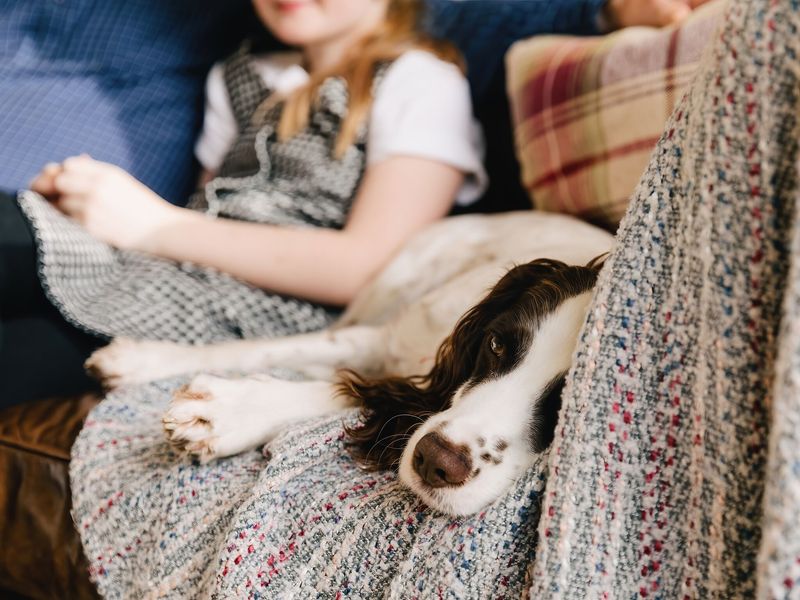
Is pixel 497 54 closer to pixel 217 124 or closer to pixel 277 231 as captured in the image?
pixel 277 231

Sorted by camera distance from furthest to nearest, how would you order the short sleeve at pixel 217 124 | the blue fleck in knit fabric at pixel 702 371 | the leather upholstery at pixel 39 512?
the short sleeve at pixel 217 124
the leather upholstery at pixel 39 512
the blue fleck in knit fabric at pixel 702 371

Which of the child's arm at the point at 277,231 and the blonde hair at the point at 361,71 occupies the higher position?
the blonde hair at the point at 361,71

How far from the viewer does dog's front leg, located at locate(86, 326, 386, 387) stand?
1.38m

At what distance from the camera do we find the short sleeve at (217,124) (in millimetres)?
2123

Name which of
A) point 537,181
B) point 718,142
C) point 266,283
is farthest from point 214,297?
point 718,142

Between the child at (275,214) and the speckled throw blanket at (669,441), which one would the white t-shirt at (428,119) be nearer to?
the child at (275,214)

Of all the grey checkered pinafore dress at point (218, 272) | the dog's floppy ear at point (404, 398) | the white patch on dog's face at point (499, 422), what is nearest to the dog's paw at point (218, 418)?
the dog's floppy ear at point (404, 398)

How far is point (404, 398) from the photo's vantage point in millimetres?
1124

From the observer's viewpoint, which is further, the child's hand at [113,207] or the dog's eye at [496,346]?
the child's hand at [113,207]

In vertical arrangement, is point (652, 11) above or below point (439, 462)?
above

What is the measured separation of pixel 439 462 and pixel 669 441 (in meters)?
0.29

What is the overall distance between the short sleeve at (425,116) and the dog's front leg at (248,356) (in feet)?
1.41

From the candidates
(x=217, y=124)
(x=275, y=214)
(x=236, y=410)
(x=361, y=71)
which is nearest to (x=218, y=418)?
(x=236, y=410)

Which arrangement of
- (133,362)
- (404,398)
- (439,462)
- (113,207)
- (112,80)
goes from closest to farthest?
1. (439,462)
2. (404,398)
3. (133,362)
4. (113,207)
5. (112,80)
